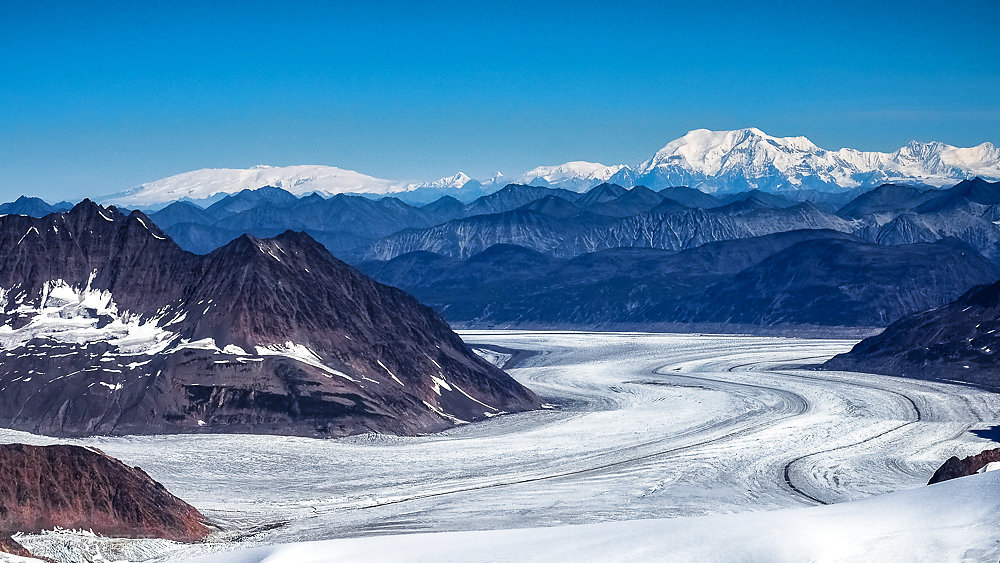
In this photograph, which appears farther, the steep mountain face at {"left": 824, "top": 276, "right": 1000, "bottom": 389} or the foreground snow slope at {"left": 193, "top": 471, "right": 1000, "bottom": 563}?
the steep mountain face at {"left": 824, "top": 276, "right": 1000, "bottom": 389}

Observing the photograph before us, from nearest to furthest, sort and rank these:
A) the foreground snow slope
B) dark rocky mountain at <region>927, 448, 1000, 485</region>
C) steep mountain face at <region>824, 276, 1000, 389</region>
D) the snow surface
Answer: the foreground snow slope, dark rocky mountain at <region>927, 448, 1000, 485</region>, the snow surface, steep mountain face at <region>824, 276, 1000, 389</region>

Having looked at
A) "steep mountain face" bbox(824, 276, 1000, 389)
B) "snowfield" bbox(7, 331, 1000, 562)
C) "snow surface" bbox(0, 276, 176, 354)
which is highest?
"snow surface" bbox(0, 276, 176, 354)

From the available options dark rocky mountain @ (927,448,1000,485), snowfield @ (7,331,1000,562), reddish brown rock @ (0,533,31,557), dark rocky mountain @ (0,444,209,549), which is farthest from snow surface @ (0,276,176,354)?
dark rocky mountain @ (927,448,1000,485)

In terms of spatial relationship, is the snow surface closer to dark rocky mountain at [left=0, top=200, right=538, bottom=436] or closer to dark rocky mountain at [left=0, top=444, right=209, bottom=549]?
dark rocky mountain at [left=0, top=200, right=538, bottom=436]

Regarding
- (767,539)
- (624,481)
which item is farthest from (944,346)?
(767,539)

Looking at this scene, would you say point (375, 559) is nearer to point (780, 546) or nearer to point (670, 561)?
point (670, 561)

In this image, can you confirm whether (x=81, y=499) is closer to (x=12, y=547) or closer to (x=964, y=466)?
(x=12, y=547)
